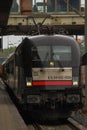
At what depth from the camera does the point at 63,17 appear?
4528 centimetres

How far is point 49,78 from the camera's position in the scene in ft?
55.0

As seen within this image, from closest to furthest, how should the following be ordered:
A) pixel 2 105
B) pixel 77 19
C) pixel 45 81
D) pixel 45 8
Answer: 1. pixel 45 81
2. pixel 2 105
3. pixel 77 19
4. pixel 45 8

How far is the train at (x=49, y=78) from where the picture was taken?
54.3 feet

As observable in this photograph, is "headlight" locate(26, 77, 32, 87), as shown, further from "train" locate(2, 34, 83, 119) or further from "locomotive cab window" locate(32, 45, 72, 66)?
"locomotive cab window" locate(32, 45, 72, 66)

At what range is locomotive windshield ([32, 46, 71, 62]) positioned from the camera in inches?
671

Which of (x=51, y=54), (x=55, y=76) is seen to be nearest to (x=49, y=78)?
(x=55, y=76)

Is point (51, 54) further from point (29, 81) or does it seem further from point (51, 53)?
point (29, 81)

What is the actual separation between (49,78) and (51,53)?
95 cm

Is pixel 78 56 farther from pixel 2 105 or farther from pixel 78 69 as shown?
pixel 2 105

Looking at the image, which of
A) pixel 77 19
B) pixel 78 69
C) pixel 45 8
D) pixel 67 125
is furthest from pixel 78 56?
pixel 45 8

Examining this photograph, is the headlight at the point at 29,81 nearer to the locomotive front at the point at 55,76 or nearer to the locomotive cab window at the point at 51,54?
the locomotive front at the point at 55,76

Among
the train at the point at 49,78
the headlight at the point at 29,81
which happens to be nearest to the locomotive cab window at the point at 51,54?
the train at the point at 49,78

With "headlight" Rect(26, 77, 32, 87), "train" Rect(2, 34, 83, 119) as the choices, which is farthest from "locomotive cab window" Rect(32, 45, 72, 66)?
"headlight" Rect(26, 77, 32, 87)

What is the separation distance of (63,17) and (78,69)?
28.8m
